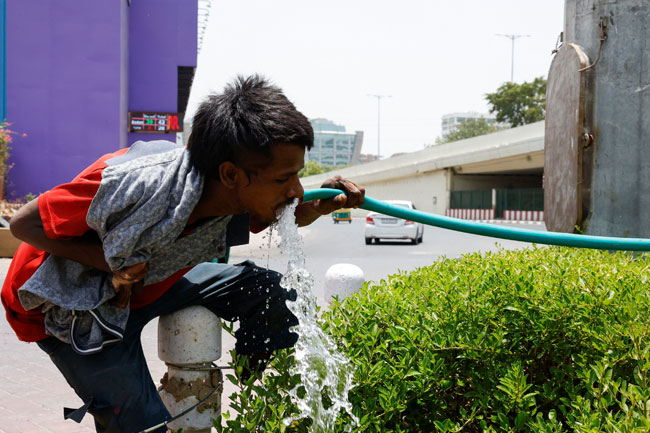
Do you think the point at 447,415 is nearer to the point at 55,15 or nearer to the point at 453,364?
the point at 453,364

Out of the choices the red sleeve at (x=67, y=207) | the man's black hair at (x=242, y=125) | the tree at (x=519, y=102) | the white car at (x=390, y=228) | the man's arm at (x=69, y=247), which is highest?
the tree at (x=519, y=102)

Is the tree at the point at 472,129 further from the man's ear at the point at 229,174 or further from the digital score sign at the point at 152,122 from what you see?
the man's ear at the point at 229,174

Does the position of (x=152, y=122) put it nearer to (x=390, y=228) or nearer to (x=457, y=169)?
(x=390, y=228)

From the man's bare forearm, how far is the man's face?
50 centimetres

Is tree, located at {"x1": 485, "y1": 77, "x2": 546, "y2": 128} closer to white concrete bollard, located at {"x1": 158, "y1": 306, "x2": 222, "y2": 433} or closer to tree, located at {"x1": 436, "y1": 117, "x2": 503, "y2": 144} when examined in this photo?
tree, located at {"x1": 436, "y1": 117, "x2": 503, "y2": 144}

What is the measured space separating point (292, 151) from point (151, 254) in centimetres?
59

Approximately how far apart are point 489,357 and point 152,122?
776 inches

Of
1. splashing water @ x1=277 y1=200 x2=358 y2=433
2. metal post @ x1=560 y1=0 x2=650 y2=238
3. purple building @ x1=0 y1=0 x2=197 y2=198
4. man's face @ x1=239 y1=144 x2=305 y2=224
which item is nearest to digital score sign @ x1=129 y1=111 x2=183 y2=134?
purple building @ x1=0 y1=0 x2=197 y2=198

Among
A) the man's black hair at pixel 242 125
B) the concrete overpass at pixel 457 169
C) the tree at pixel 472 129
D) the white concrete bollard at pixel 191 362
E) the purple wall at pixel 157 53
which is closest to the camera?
the man's black hair at pixel 242 125

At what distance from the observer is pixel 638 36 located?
170 inches

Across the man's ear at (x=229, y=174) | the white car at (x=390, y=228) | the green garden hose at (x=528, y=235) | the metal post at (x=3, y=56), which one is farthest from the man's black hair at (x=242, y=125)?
the metal post at (x=3, y=56)

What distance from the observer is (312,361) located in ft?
7.46

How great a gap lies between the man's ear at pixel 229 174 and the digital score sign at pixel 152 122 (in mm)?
19609

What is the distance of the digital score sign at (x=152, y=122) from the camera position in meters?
20.8
